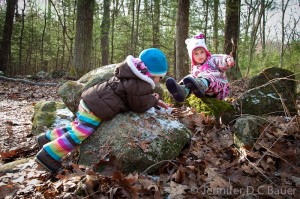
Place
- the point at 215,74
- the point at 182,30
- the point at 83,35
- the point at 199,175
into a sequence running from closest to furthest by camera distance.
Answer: the point at 199,175 < the point at 215,74 < the point at 182,30 < the point at 83,35

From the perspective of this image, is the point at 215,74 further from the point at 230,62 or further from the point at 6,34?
the point at 6,34

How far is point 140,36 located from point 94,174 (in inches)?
692

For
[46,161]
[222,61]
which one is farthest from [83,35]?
[46,161]

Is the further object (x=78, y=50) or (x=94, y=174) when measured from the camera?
(x=78, y=50)

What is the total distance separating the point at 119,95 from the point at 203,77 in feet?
5.35

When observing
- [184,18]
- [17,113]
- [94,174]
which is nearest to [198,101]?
[94,174]

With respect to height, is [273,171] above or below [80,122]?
below

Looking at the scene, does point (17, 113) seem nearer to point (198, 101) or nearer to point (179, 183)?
point (198, 101)

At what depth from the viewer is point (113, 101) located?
3105 millimetres

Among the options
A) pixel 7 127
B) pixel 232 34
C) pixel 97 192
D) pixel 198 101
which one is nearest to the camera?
pixel 97 192

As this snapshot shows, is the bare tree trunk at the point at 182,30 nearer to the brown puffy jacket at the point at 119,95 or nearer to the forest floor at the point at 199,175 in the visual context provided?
the forest floor at the point at 199,175

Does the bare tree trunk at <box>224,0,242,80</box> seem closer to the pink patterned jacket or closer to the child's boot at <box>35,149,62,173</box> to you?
the pink patterned jacket

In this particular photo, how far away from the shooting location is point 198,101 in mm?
4270

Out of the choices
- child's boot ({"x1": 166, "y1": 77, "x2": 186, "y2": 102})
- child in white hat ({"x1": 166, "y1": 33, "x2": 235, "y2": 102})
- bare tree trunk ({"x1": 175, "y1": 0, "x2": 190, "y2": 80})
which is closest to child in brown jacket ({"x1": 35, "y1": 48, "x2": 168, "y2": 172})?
child's boot ({"x1": 166, "y1": 77, "x2": 186, "y2": 102})
